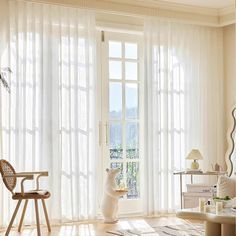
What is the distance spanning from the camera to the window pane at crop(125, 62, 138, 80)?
634cm

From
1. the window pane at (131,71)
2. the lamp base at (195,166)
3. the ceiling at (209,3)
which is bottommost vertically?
the lamp base at (195,166)

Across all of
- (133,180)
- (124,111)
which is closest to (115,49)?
(124,111)

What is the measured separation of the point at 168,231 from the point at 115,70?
7.27 ft

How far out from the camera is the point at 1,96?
5.45 meters

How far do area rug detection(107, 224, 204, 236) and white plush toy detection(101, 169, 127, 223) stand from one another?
453mm

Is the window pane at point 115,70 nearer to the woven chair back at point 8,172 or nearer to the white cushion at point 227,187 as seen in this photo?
the woven chair back at point 8,172

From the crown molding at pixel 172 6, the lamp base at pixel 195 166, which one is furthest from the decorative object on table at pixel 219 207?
the crown molding at pixel 172 6

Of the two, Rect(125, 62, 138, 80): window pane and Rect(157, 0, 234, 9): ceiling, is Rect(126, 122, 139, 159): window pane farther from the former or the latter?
Rect(157, 0, 234, 9): ceiling

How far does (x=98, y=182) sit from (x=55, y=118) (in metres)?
0.99

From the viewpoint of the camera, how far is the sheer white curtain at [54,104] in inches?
217

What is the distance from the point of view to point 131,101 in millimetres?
6363

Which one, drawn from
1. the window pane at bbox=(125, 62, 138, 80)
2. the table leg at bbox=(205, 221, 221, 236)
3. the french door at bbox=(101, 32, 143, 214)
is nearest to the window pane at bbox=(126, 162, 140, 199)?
the french door at bbox=(101, 32, 143, 214)

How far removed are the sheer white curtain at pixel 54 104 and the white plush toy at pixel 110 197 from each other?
0.17 m

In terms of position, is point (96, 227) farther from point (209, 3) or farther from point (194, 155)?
point (209, 3)
